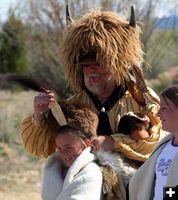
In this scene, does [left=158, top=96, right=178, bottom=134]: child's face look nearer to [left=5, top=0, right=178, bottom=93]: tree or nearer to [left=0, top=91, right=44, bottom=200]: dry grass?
[left=0, top=91, right=44, bottom=200]: dry grass

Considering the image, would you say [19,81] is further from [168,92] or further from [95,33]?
[168,92]

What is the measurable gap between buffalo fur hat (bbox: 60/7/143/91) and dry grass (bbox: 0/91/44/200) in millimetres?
3785

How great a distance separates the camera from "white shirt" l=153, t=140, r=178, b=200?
10.0ft

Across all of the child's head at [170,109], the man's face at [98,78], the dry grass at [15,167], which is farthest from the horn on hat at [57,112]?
the dry grass at [15,167]

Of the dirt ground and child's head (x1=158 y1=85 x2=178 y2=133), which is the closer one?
child's head (x1=158 y1=85 x2=178 y2=133)

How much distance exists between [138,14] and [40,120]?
1076cm

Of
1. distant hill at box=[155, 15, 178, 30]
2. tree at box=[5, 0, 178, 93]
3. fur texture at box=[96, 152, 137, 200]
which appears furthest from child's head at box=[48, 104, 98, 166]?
distant hill at box=[155, 15, 178, 30]

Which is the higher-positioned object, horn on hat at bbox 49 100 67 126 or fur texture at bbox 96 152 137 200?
horn on hat at bbox 49 100 67 126

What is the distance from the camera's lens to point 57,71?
15148 millimetres

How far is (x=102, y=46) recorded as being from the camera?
11.3 ft

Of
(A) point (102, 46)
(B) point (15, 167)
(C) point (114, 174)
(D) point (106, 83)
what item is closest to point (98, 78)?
(D) point (106, 83)

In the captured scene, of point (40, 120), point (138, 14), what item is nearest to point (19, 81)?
point (40, 120)

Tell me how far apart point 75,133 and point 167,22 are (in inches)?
486

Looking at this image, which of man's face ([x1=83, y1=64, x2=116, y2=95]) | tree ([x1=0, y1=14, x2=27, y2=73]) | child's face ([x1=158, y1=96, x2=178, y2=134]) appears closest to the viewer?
child's face ([x1=158, y1=96, x2=178, y2=134])
